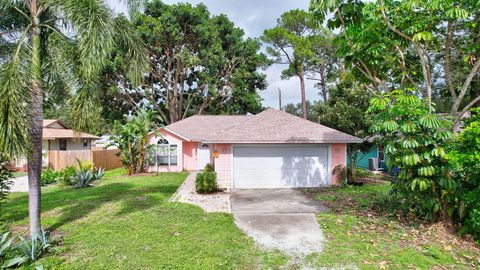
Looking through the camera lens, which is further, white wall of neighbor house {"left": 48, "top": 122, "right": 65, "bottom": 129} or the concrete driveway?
white wall of neighbor house {"left": 48, "top": 122, "right": 65, "bottom": 129}

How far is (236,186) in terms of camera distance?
13.2 meters

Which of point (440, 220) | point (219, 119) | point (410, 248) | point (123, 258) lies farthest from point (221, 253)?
point (219, 119)

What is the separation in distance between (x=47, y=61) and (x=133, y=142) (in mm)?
11484

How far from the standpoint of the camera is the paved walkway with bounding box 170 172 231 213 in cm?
955

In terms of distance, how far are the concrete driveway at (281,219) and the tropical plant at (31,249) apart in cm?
449

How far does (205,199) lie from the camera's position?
11.0 m

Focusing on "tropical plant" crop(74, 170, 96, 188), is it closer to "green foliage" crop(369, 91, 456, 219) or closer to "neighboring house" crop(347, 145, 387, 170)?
"green foliage" crop(369, 91, 456, 219)

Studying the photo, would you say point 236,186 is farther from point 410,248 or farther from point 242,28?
point 242,28

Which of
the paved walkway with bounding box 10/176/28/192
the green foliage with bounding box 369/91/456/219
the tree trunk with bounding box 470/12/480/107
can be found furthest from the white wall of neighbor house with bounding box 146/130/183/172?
the tree trunk with bounding box 470/12/480/107

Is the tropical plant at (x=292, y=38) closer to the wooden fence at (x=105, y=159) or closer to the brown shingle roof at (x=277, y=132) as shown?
the brown shingle roof at (x=277, y=132)

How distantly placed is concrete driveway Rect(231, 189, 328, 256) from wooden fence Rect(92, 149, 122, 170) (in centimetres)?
1295

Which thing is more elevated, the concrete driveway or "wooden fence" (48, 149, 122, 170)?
"wooden fence" (48, 149, 122, 170)

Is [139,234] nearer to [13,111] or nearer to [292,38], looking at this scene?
[13,111]

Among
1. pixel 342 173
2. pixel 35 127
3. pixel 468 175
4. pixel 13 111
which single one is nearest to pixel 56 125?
pixel 35 127
